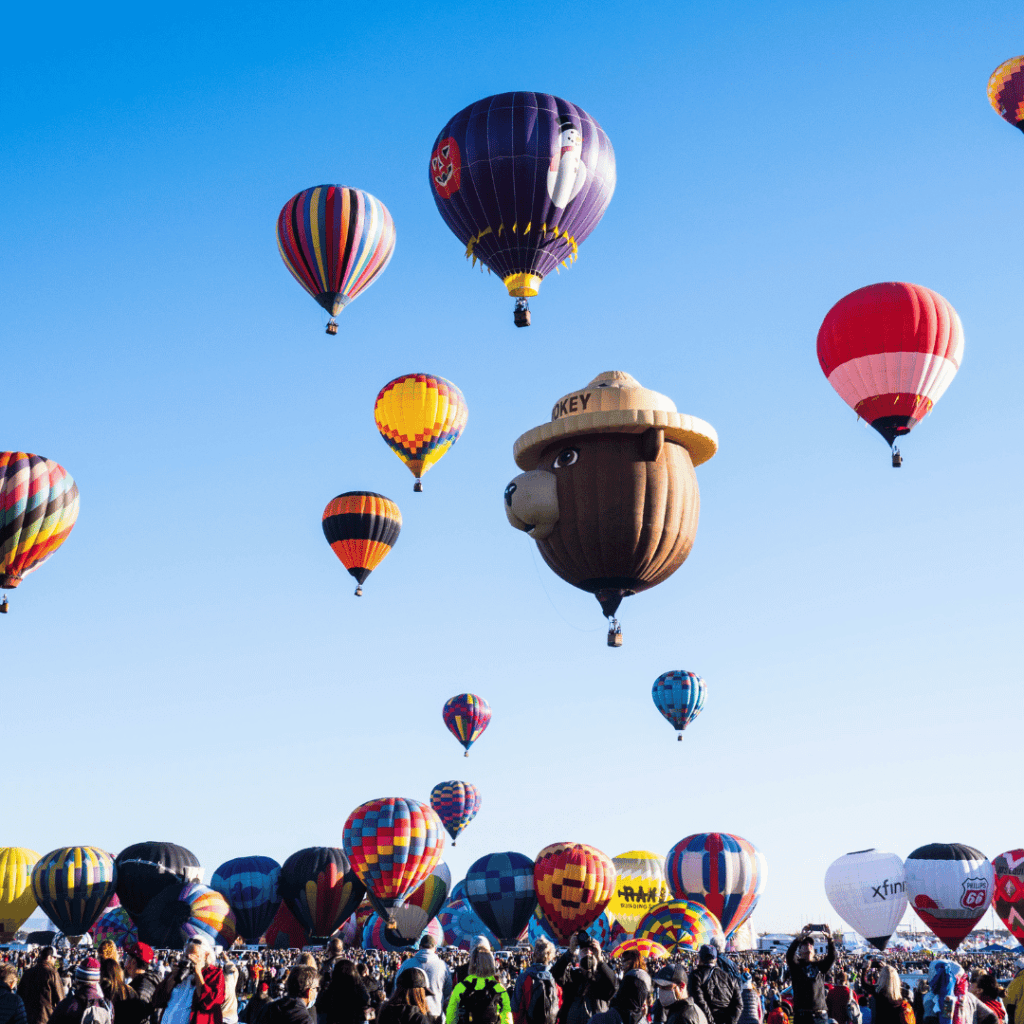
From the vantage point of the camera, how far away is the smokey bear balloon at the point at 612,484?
16031 mm

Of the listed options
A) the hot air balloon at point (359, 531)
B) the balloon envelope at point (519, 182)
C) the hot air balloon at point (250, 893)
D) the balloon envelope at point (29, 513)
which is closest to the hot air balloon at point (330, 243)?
the balloon envelope at point (519, 182)

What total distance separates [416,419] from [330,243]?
591cm

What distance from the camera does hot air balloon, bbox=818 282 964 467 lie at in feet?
66.5

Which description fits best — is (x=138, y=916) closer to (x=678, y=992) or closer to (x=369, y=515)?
(x=369, y=515)

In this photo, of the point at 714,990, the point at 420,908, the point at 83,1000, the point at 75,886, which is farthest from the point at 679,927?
the point at 83,1000

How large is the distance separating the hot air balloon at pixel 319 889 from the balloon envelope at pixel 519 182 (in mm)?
20212

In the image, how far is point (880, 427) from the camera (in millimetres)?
21000

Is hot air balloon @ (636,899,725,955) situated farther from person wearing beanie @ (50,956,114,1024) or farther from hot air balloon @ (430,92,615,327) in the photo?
person wearing beanie @ (50,956,114,1024)

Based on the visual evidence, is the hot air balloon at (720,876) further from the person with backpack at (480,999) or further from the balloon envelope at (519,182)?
the person with backpack at (480,999)

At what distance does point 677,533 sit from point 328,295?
11.3 m

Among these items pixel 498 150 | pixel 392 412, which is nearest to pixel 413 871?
pixel 392 412

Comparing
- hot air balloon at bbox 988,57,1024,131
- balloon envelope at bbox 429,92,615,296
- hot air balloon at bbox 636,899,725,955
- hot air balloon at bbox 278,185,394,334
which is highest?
hot air balloon at bbox 988,57,1024,131

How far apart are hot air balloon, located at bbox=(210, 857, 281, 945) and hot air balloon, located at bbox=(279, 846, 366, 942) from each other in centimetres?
41

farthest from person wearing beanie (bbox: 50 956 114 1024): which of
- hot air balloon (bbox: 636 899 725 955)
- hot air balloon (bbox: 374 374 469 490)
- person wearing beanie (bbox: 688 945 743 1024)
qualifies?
hot air balloon (bbox: 374 374 469 490)
